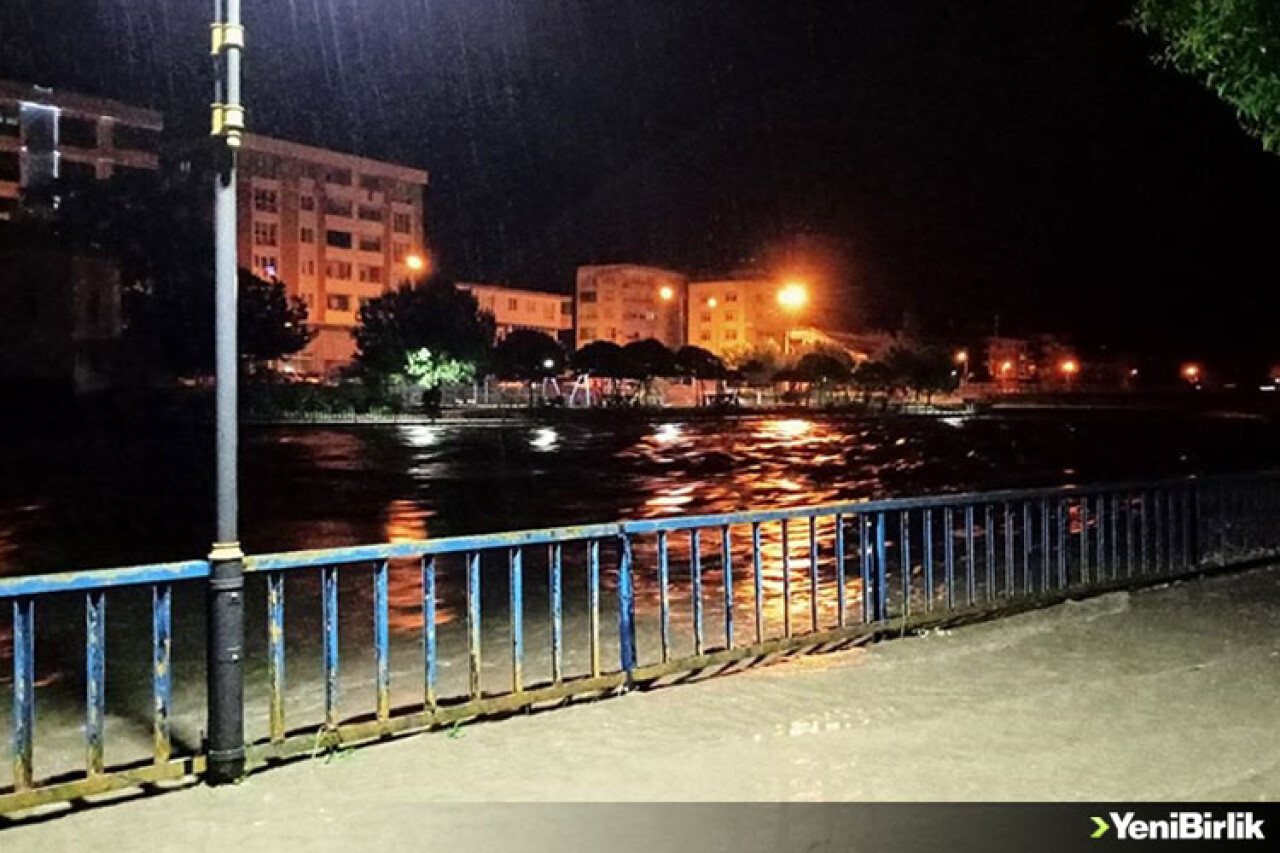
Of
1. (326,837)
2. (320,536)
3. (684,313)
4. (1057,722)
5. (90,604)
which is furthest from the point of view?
(684,313)

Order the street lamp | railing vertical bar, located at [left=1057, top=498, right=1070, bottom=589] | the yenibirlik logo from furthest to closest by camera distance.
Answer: the street lamp, railing vertical bar, located at [left=1057, top=498, right=1070, bottom=589], the yenibirlik logo

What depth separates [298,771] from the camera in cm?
559

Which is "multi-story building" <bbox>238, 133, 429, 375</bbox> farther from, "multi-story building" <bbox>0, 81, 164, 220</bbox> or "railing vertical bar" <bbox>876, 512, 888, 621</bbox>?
"railing vertical bar" <bbox>876, 512, 888, 621</bbox>

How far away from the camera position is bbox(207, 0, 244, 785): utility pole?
17.8 ft

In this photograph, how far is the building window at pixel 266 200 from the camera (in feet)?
326

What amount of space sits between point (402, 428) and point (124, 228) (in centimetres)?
2887

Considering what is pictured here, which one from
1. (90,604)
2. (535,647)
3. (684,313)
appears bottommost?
(535,647)

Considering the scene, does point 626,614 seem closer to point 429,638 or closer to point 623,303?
point 429,638

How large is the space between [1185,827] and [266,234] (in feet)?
335

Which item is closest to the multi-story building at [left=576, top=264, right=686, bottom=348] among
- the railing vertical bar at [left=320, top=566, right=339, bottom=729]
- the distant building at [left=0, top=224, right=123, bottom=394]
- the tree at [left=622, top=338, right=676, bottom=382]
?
the tree at [left=622, top=338, right=676, bottom=382]

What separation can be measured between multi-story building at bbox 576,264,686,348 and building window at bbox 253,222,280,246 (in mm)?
34562

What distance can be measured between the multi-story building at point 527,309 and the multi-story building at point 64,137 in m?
31.5

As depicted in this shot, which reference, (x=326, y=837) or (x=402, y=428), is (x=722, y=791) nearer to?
(x=326, y=837)

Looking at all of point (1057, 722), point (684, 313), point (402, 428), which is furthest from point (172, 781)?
point (684, 313)
